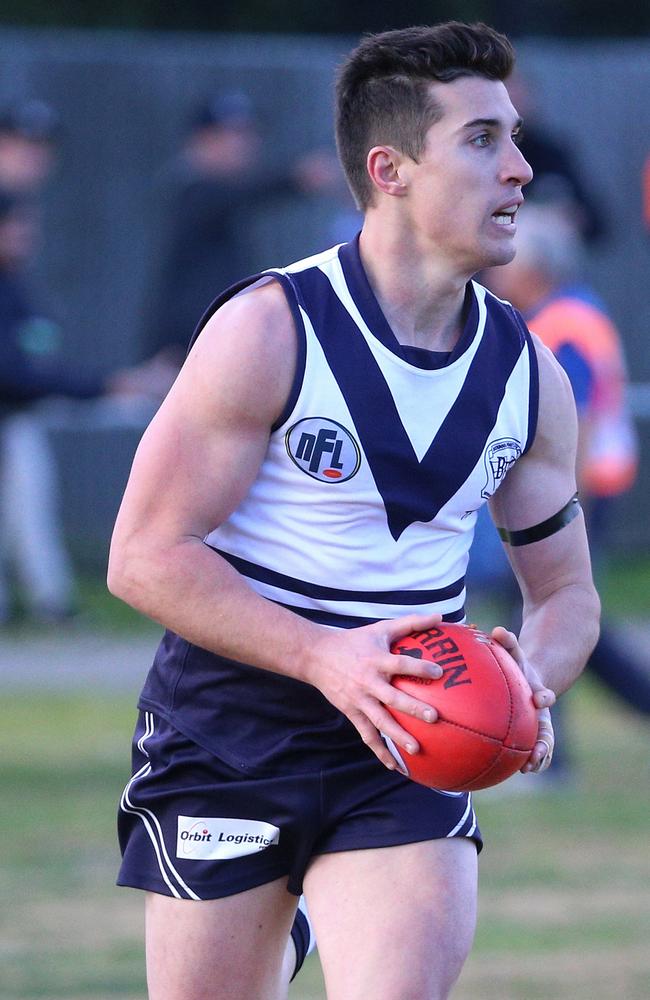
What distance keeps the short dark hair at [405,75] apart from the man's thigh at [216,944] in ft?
4.79

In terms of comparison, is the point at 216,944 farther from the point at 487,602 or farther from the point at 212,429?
the point at 487,602

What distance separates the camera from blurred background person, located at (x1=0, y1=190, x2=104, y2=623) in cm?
1134

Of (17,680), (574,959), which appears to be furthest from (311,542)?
(17,680)

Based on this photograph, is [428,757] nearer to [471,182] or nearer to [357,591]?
[357,591]

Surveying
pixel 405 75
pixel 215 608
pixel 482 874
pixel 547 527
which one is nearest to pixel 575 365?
pixel 482 874

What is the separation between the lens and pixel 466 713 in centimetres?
346

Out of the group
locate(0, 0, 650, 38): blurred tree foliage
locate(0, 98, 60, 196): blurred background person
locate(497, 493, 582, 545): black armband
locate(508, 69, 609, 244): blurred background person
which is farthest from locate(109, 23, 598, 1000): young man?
locate(0, 0, 650, 38): blurred tree foliage

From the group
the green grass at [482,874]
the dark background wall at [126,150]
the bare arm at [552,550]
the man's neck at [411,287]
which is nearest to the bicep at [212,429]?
the man's neck at [411,287]

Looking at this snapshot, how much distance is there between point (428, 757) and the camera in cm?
348

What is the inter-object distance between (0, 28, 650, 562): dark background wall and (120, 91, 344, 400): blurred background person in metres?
2.05

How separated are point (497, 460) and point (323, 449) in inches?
15.4

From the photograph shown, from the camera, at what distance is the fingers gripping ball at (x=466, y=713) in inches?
136

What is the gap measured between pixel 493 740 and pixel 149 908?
0.90 meters

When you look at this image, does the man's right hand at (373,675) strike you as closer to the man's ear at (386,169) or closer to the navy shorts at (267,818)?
the navy shorts at (267,818)
